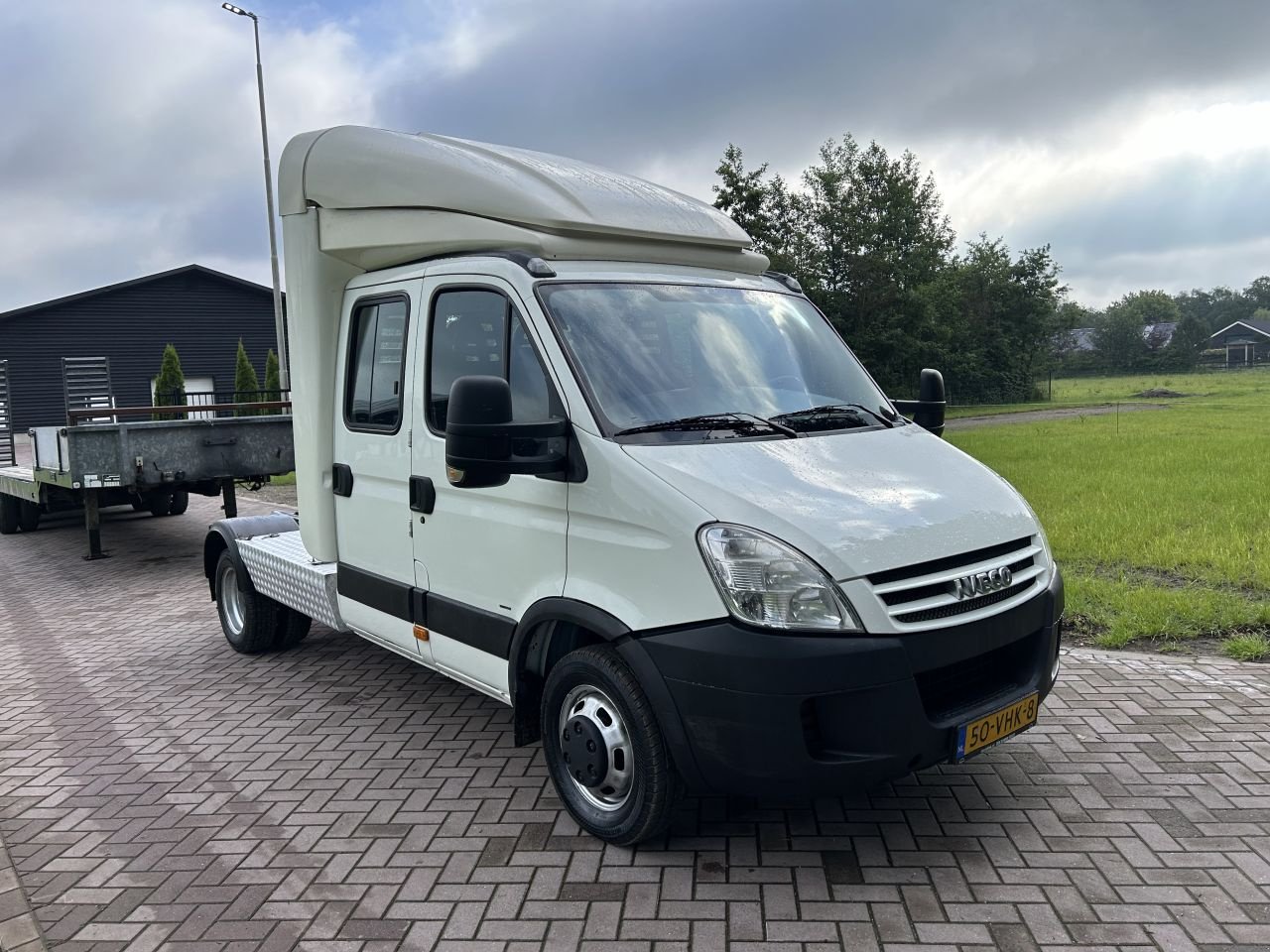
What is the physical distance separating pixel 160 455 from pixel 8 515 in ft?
19.8

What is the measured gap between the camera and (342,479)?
5059 mm

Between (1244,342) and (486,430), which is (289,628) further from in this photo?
(1244,342)

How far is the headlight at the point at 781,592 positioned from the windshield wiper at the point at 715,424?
0.70 metres

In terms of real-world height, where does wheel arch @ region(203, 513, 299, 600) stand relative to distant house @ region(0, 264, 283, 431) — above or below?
below

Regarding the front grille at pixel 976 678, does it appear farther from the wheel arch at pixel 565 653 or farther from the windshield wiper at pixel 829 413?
the windshield wiper at pixel 829 413

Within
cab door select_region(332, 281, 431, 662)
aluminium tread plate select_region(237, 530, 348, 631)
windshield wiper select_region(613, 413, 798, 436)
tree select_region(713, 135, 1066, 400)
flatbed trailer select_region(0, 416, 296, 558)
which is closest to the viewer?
windshield wiper select_region(613, 413, 798, 436)

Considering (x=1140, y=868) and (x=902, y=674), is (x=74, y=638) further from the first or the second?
(x=1140, y=868)

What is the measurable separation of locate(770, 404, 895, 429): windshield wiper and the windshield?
0.02 metres

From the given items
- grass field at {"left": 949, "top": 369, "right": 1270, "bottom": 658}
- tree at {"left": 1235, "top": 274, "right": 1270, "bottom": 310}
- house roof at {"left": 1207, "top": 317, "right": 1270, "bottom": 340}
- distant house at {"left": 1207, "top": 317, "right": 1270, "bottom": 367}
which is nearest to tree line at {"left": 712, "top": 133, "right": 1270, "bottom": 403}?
grass field at {"left": 949, "top": 369, "right": 1270, "bottom": 658}

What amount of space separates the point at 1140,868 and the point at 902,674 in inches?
49.5

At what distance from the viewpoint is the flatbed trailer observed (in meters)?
9.38

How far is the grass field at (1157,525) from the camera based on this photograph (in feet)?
20.8

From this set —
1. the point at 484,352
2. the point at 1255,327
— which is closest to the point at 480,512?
the point at 484,352

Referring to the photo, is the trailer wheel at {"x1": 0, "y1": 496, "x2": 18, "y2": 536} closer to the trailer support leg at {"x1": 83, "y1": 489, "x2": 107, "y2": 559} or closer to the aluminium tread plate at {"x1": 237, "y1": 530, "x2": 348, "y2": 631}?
the trailer support leg at {"x1": 83, "y1": 489, "x2": 107, "y2": 559}
